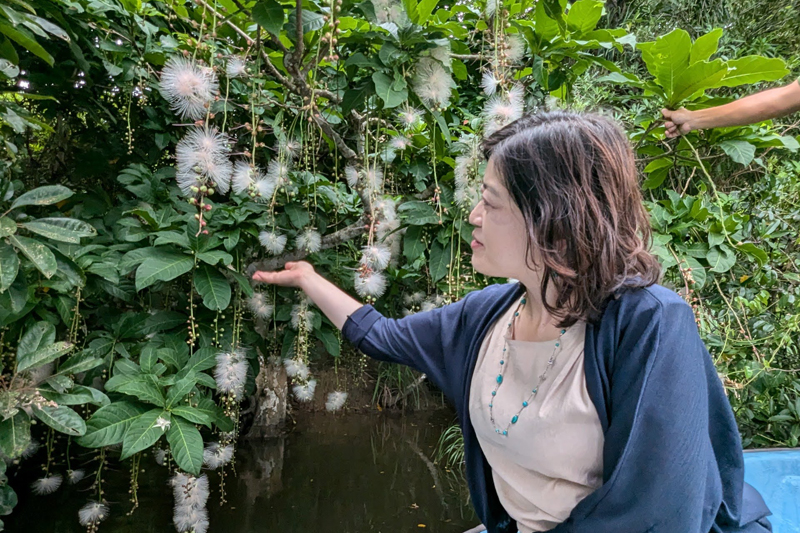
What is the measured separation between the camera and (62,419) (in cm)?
102

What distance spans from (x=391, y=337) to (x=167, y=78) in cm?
73

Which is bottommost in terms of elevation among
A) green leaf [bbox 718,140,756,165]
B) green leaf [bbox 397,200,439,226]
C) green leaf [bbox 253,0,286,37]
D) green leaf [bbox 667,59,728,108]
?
green leaf [bbox 397,200,439,226]

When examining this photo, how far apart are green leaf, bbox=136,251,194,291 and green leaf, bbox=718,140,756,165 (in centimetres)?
145

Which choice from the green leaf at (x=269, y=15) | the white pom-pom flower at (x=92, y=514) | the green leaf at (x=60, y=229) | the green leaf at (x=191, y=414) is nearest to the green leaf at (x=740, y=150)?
the green leaf at (x=269, y=15)

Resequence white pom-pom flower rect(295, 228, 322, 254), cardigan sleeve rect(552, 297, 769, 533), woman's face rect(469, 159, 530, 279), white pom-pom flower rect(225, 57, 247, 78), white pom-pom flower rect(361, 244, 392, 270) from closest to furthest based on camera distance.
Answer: cardigan sleeve rect(552, 297, 769, 533) < woman's face rect(469, 159, 530, 279) < white pom-pom flower rect(225, 57, 247, 78) < white pom-pom flower rect(361, 244, 392, 270) < white pom-pom flower rect(295, 228, 322, 254)

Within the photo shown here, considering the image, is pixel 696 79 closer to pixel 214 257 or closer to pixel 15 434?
pixel 214 257

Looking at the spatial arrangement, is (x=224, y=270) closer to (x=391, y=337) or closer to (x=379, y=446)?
(x=391, y=337)

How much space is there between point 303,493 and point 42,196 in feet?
5.44

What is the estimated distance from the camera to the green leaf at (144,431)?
1.02 m

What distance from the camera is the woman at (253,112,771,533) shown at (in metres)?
0.61

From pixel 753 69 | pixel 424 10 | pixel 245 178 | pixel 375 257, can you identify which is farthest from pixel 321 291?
pixel 753 69

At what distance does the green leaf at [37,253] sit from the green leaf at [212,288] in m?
0.30

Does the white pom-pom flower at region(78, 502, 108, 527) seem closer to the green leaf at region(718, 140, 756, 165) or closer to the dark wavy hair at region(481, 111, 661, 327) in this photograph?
the dark wavy hair at region(481, 111, 661, 327)

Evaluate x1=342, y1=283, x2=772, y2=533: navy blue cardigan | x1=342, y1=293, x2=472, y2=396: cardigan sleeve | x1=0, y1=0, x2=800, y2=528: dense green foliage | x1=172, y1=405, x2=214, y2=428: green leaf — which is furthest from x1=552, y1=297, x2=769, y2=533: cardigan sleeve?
x1=172, y1=405, x2=214, y2=428: green leaf
